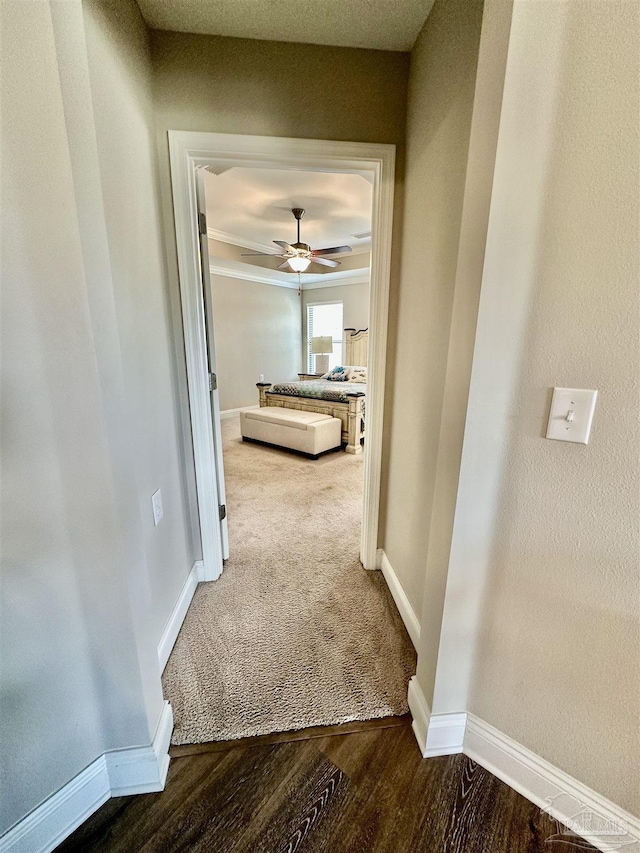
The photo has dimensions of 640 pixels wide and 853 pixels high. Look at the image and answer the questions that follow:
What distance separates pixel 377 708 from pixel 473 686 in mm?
396

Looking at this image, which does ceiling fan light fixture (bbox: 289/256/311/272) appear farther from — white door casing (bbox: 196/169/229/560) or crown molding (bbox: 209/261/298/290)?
white door casing (bbox: 196/169/229/560)

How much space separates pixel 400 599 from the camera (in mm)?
1714

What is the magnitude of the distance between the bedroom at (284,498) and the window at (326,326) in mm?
41

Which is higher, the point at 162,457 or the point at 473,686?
the point at 162,457

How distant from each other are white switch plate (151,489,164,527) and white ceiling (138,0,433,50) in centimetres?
187

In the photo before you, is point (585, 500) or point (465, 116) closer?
point (585, 500)

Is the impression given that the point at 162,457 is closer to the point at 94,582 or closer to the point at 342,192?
the point at 94,582

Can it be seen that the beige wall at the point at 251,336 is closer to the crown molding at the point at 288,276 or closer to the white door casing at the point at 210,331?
the crown molding at the point at 288,276

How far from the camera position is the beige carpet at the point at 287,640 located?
126 centimetres

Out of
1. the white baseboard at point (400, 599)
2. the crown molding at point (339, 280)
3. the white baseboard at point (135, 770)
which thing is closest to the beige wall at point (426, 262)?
the white baseboard at point (400, 599)

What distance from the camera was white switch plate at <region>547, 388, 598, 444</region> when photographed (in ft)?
2.57

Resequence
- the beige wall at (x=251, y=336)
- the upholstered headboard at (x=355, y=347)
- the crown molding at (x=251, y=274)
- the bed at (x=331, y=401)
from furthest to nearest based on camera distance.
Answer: the upholstered headboard at (x=355, y=347)
the beige wall at (x=251, y=336)
the crown molding at (x=251, y=274)
the bed at (x=331, y=401)

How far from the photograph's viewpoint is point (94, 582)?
891 mm

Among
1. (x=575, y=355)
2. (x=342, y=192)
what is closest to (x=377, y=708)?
(x=575, y=355)
